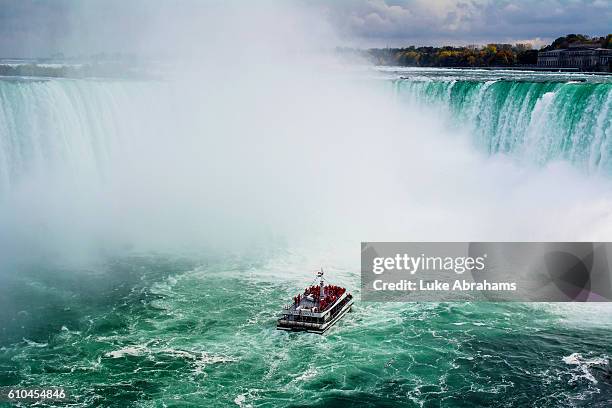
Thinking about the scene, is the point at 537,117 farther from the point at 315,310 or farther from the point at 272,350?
the point at 272,350

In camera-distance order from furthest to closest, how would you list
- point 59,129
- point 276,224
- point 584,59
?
point 584,59 → point 59,129 → point 276,224

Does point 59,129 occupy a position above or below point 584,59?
below

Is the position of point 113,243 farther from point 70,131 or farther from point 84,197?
point 70,131

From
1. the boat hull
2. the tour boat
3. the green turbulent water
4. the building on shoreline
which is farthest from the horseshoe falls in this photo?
the building on shoreline

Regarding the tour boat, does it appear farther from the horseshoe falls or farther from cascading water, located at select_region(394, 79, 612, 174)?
cascading water, located at select_region(394, 79, 612, 174)

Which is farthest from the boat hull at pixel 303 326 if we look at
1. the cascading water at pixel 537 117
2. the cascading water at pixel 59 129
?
the cascading water at pixel 59 129

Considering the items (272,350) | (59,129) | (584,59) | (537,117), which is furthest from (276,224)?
(584,59)

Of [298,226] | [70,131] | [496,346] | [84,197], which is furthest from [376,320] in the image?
[70,131]
